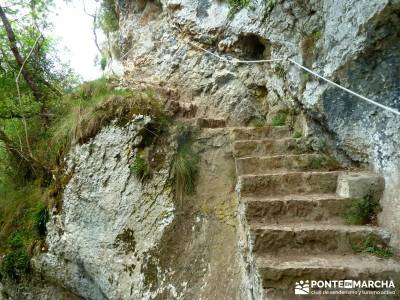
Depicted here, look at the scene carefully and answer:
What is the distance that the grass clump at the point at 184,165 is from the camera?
3.27 metres

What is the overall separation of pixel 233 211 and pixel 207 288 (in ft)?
2.70

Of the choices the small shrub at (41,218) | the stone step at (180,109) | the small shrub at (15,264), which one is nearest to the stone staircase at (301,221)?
the stone step at (180,109)

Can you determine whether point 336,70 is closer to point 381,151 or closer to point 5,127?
point 381,151

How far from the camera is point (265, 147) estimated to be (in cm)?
342

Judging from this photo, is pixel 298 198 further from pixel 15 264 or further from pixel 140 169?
pixel 15 264

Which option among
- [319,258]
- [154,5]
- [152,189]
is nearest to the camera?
[319,258]

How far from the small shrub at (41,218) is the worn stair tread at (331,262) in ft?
9.94

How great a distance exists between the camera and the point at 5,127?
189 inches

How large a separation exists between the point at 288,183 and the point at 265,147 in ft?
2.34

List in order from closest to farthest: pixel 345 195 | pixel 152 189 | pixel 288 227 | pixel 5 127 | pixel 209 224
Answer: pixel 288 227 < pixel 345 195 < pixel 209 224 < pixel 152 189 < pixel 5 127

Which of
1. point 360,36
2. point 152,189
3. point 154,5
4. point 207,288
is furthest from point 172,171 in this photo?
point 154,5

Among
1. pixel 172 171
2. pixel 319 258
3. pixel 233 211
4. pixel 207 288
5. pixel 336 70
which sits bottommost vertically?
pixel 207 288

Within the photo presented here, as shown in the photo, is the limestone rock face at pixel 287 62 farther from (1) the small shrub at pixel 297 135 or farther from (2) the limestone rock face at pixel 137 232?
(2) the limestone rock face at pixel 137 232

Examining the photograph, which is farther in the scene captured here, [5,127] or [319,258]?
[5,127]
